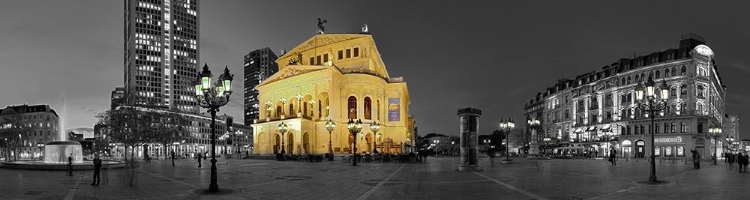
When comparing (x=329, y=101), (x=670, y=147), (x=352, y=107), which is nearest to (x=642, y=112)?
(x=670, y=147)

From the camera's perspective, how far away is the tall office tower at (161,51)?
6570 inches

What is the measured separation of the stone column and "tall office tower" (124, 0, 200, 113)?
150m

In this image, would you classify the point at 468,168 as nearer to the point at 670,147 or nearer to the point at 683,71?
the point at 683,71

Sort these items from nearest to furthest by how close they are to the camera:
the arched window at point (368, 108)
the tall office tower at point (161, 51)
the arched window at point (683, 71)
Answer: the arched window at point (683, 71) → the arched window at point (368, 108) → the tall office tower at point (161, 51)

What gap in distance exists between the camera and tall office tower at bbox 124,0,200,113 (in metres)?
167

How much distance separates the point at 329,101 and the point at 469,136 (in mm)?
47563

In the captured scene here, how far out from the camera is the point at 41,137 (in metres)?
145

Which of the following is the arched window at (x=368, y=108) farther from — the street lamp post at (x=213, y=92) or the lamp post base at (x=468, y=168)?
the street lamp post at (x=213, y=92)

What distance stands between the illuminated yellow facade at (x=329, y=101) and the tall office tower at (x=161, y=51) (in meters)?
93.9

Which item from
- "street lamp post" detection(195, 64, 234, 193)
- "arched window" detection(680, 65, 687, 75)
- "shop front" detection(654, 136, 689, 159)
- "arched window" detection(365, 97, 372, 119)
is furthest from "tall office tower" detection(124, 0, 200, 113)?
"street lamp post" detection(195, 64, 234, 193)

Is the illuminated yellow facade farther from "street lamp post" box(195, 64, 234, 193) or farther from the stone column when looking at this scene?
"street lamp post" box(195, 64, 234, 193)

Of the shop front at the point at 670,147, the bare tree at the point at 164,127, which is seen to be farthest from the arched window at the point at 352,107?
the shop front at the point at 670,147

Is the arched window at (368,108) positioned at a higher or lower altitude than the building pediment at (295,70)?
lower

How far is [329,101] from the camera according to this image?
248ft
